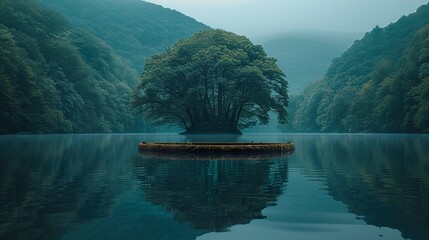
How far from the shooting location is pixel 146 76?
81938 millimetres

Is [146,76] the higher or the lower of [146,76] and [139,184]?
the higher

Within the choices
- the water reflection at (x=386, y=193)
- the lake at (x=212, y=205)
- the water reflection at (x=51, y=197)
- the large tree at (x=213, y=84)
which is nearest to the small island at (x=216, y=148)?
the water reflection at (x=386, y=193)

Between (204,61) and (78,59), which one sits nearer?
(204,61)

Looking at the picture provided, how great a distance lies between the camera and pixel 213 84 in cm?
8031

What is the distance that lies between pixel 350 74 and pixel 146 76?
10655 cm

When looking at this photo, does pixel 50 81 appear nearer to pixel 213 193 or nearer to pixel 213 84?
pixel 213 84

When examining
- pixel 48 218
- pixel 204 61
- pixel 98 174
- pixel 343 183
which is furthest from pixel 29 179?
pixel 204 61

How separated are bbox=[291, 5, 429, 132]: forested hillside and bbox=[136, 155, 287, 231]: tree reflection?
247 ft

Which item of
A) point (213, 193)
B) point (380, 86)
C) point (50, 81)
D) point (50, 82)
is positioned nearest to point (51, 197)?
point (213, 193)

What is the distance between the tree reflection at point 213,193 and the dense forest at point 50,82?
58.6 meters

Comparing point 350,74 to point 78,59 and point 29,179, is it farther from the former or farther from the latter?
point 29,179

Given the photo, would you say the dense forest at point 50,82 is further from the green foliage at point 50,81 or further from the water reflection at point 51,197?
the water reflection at point 51,197

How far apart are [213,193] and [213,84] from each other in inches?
2695

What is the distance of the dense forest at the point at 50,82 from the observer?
72.5 m
